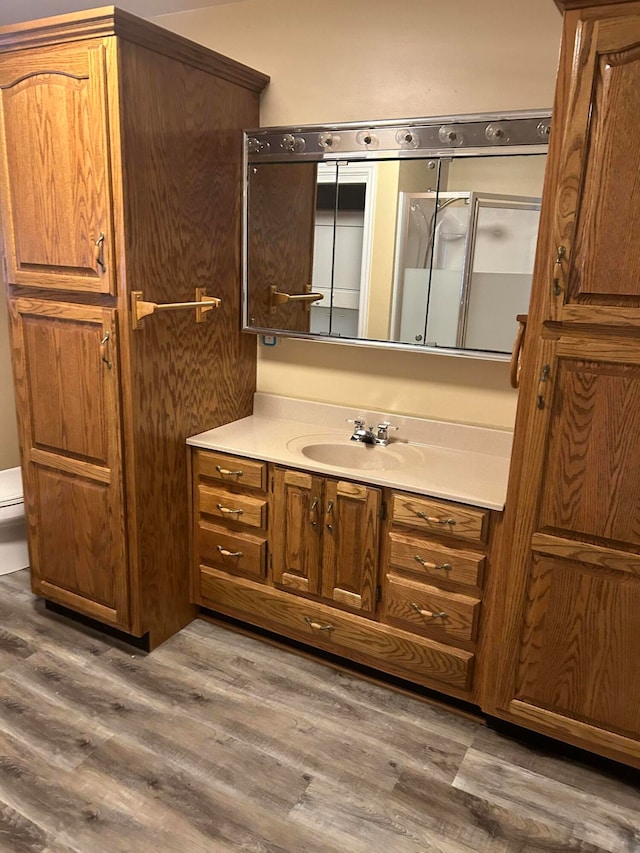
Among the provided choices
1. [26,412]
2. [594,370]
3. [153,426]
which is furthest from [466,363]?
[26,412]

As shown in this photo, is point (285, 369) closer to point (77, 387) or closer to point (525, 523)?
point (77, 387)

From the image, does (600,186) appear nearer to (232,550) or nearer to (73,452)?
(232,550)

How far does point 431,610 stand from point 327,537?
0.42 m

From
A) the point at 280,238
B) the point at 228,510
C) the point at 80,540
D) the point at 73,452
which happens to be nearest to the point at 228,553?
the point at 228,510

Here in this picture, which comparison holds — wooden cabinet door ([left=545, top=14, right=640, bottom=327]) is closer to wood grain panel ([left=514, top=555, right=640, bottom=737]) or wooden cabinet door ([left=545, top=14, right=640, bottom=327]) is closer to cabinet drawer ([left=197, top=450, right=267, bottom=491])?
wood grain panel ([left=514, top=555, right=640, bottom=737])

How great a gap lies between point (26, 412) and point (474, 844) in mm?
2005

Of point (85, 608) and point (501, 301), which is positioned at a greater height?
point (501, 301)

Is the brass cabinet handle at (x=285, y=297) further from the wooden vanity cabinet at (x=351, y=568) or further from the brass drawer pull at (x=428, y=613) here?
the brass drawer pull at (x=428, y=613)

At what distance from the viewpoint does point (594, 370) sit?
1.61 m

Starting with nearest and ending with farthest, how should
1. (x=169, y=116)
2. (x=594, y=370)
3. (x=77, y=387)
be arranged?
(x=594, y=370) < (x=169, y=116) < (x=77, y=387)

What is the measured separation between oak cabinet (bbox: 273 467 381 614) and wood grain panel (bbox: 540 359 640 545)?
60 centimetres

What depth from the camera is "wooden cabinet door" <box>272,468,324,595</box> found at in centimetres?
218

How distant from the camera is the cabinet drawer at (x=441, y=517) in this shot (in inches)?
75.6

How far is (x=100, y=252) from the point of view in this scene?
6.58 ft
